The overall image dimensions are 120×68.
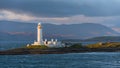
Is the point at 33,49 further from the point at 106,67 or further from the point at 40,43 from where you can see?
the point at 106,67

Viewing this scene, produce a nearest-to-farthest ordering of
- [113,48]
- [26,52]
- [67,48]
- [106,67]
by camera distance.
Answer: [106,67] < [26,52] < [67,48] < [113,48]

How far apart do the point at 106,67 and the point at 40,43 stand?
4148cm

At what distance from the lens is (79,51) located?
112 metres

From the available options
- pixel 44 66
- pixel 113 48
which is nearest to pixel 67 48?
pixel 113 48

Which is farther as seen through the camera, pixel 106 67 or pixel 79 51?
pixel 79 51

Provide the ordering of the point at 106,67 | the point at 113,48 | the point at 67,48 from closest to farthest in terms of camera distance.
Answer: the point at 106,67, the point at 67,48, the point at 113,48

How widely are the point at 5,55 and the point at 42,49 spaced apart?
34.2 ft

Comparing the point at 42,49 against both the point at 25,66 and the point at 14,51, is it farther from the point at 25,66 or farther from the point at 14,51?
the point at 25,66

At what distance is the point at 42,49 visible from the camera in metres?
106

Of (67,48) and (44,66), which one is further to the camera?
(67,48)

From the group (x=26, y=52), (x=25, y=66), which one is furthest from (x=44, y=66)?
(x=26, y=52)

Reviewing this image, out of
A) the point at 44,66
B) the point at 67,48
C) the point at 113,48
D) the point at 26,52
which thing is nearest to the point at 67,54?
the point at 67,48

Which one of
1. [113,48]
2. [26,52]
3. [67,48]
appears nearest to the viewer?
[26,52]

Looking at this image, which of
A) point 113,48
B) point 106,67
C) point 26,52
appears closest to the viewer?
point 106,67
